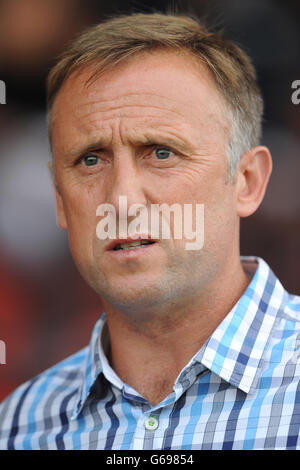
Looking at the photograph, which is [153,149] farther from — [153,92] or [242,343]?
[242,343]

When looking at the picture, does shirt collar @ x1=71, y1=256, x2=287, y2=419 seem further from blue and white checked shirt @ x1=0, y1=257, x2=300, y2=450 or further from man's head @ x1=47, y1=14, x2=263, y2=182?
man's head @ x1=47, y1=14, x2=263, y2=182

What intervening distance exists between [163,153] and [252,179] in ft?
0.80

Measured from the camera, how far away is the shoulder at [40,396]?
157cm

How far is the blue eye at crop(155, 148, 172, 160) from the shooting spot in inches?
52.6

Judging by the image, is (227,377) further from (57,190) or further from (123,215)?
(57,190)

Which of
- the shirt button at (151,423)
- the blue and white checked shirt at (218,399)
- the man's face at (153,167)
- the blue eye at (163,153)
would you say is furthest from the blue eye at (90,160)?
the shirt button at (151,423)

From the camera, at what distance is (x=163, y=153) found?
1.34m

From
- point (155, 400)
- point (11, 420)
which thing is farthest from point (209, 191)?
point (11, 420)

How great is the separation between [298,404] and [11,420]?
76 centimetres

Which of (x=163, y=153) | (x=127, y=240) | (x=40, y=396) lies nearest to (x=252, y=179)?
(x=163, y=153)

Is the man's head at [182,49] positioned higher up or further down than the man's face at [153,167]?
higher up

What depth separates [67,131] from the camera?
1.41m

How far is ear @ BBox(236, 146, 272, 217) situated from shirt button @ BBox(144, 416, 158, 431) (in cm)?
47

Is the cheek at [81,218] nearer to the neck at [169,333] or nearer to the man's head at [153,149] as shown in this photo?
the man's head at [153,149]
